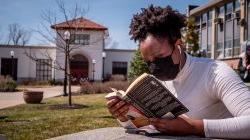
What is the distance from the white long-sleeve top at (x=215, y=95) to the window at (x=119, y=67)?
5446 centimetres

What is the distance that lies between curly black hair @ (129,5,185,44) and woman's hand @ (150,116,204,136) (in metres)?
0.49

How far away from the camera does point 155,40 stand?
262 cm

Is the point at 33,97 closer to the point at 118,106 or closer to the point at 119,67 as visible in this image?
the point at 118,106

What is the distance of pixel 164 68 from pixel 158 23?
0.26m

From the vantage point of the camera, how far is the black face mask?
263 centimetres

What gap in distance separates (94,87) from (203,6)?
19.3 m

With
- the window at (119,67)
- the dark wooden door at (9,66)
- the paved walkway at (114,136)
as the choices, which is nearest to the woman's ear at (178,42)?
the paved walkway at (114,136)

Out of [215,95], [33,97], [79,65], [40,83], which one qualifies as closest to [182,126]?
[215,95]

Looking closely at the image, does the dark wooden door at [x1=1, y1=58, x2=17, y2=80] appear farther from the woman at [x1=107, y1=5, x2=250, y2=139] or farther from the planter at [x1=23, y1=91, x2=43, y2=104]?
the woman at [x1=107, y1=5, x2=250, y2=139]

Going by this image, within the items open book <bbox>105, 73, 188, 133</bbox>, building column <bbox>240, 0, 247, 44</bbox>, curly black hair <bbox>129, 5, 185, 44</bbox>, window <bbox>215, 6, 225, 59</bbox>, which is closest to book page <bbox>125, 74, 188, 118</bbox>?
open book <bbox>105, 73, 188, 133</bbox>

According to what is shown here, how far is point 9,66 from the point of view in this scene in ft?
177

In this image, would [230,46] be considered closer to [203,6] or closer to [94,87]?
[203,6]

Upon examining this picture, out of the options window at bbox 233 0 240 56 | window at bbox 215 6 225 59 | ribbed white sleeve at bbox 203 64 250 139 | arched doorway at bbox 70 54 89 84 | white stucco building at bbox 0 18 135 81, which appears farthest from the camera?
arched doorway at bbox 70 54 89 84

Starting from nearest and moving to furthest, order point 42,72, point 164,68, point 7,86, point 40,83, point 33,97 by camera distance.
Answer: point 164,68 → point 33,97 → point 7,86 → point 40,83 → point 42,72
